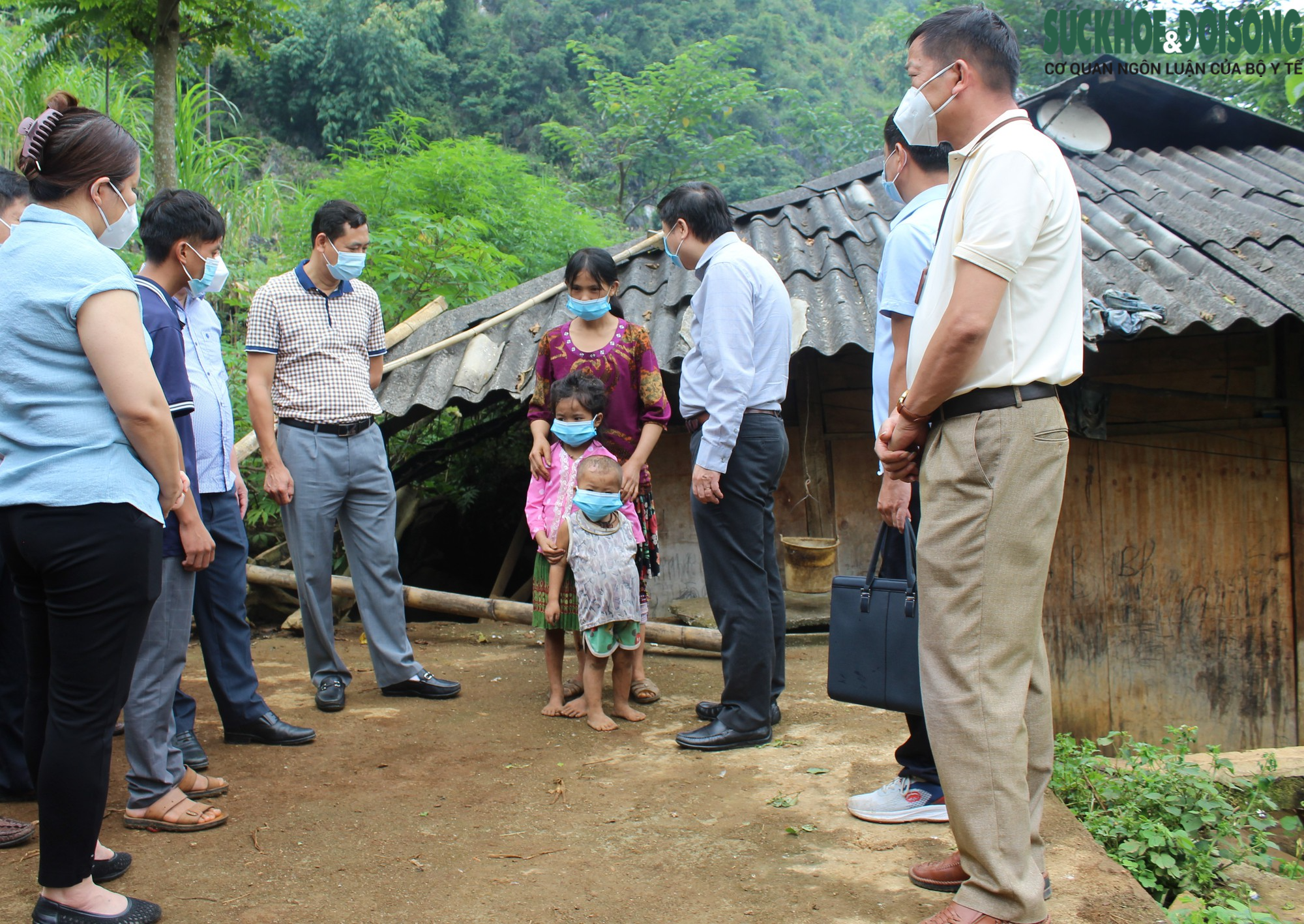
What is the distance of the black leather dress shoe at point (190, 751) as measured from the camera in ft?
11.5

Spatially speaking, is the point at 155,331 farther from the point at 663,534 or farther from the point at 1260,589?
the point at 1260,589

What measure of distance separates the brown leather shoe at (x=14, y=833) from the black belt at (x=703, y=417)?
2540 mm

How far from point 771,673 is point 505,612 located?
247 centimetres

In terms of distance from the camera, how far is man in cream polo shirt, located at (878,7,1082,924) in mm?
2125

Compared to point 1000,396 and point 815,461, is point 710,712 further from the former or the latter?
point 815,461

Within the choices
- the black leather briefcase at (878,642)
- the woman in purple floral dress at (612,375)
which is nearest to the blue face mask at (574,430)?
the woman in purple floral dress at (612,375)

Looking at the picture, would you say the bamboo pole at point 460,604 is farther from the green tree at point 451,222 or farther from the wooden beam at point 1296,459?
the wooden beam at point 1296,459

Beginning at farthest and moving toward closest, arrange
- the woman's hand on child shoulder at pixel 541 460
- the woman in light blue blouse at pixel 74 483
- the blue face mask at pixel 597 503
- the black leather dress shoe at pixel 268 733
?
1. the woman's hand on child shoulder at pixel 541 460
2. the blue face mask at pixel 597 503
3. the black leather dress shoe at pixel 268 733
4. the woman in light blue blouse at pixel 74 483

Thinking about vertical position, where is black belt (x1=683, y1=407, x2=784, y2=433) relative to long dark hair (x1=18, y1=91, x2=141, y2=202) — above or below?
below

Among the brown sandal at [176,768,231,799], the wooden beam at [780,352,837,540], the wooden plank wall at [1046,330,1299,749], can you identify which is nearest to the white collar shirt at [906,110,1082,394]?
the brown sandal at [176,768,231,799]

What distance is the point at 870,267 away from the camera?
6281 mm

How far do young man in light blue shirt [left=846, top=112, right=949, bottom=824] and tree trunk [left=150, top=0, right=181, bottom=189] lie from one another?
5.06 metres

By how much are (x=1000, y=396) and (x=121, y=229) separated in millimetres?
2350

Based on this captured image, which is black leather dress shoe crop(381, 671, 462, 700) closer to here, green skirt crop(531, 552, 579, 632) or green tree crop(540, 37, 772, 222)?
green skirt crop(531, 552, 579, 632)
